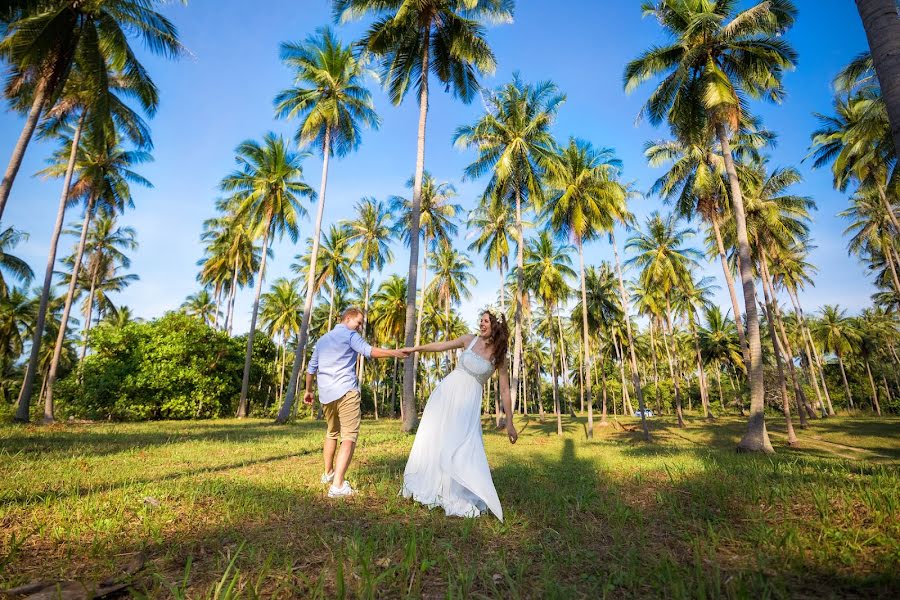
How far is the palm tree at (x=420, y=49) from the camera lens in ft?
51.7

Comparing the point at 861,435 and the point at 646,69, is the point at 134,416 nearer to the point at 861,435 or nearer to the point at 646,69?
the point at 646,69

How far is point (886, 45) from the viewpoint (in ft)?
13.9

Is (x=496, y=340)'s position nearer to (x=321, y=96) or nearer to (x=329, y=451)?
(x=329, y=451)

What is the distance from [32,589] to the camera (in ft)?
7.18

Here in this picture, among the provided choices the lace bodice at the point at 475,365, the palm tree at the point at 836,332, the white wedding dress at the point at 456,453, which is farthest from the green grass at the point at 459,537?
the palm tree at the point at 836,332

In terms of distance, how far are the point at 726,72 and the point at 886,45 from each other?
46.1 ft

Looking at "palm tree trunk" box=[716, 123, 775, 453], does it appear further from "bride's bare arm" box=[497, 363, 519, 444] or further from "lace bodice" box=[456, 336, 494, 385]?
"lace bodice" box=[456, 336, 494, 385]

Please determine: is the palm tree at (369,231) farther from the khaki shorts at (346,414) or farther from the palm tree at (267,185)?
the khaki shorts at (346,414)

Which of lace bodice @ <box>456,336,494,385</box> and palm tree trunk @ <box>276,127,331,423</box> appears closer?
lace bodice @ <box>456,336,494,385</box>

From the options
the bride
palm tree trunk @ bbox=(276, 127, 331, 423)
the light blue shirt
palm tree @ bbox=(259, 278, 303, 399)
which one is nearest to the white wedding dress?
the bride

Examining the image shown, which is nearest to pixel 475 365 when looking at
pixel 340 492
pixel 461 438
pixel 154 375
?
pixel 461 438

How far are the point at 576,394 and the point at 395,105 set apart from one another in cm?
6445

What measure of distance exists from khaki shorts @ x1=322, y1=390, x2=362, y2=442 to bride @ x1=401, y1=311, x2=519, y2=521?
84 centimetres

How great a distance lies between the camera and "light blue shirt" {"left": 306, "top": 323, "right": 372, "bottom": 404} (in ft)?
16.6
